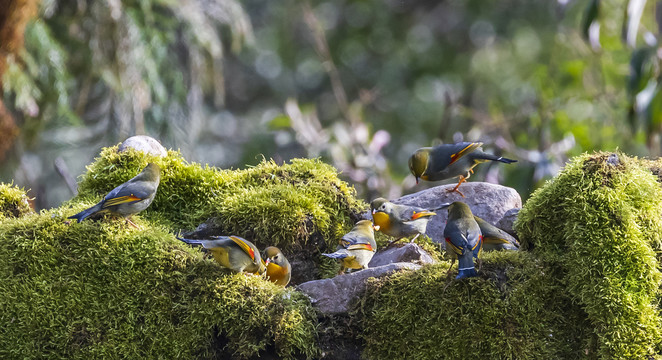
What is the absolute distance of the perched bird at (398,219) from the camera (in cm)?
408

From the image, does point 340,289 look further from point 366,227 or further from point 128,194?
point 128,194

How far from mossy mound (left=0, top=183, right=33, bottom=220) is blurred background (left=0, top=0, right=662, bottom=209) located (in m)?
1.55

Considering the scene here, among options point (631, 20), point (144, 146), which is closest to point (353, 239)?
point (144, 146)

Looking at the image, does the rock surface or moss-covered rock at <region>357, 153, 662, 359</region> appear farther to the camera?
the rock surface

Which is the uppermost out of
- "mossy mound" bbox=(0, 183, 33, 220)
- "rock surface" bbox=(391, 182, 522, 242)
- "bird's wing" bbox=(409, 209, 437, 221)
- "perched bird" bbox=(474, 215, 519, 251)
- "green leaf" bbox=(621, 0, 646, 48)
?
"green leaf" bbox=(621, 0, 646, 48)

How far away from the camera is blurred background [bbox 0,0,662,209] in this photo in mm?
7461

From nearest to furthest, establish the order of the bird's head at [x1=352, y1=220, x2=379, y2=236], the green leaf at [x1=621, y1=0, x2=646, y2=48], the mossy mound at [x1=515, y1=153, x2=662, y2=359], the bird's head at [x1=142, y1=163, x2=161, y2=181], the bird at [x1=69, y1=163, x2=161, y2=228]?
the mossy mound at [x1=515, y1=153, x2=662, y2=359]
the bird at [x1=69, y1=163, x2=161, y2=228]
the bird's head at [x1=142, y1=163, x2=161, y2=181]
the bird's head at [x1=352, y1=220, x2=379, y2=236]
the green leaf at [x1=621, y1=0, x2=646, y2=48]

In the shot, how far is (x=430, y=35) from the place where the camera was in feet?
53.3

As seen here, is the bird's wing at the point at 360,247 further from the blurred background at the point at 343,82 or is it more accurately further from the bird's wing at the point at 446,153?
the blurred background at the point at 343,82

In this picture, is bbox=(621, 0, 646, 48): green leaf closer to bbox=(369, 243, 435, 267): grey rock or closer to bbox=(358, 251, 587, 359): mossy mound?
bbox=(369, 243, 435, 267): grey rock

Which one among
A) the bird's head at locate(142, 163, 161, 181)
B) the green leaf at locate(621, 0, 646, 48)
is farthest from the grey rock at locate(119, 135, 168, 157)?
the green leaf at locate(621, 0, 646, 48)

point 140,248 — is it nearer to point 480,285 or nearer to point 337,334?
point 337,334

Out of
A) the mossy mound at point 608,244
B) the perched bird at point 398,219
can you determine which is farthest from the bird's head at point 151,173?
the mossy mound at point 608,244

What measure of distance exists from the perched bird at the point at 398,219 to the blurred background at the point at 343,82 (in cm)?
114
